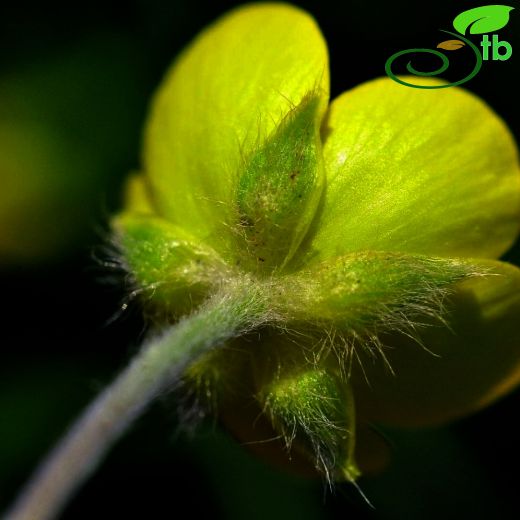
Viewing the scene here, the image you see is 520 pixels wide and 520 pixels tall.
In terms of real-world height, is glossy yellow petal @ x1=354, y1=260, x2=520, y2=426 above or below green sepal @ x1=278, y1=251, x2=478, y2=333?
below

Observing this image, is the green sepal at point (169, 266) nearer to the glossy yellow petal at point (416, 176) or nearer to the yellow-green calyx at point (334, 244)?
the yellow-green calyx at point (334, 244)

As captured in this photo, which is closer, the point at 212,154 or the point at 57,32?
the point at 212,154

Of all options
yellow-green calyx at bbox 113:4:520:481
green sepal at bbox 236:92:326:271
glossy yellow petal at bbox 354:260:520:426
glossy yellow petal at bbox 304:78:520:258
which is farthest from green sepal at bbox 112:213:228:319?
glossy yellow petal at bbox 354:260:520:426

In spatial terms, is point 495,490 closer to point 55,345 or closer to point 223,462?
point 223,462

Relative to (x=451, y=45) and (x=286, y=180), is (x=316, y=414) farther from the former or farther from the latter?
(x=451, y=45)

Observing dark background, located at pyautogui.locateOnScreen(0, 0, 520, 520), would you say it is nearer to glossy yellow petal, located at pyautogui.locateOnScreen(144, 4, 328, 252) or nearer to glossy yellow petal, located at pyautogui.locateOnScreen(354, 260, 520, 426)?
glossy yellow petal, located at pyautogui.locateOnScreen(144, 4, 328, 252)

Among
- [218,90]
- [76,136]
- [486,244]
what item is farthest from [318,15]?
[486,244]

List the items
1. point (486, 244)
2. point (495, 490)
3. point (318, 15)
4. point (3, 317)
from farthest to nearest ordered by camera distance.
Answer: point (3, 317), point (318, 15), point (495, 490), point (486, 244)
